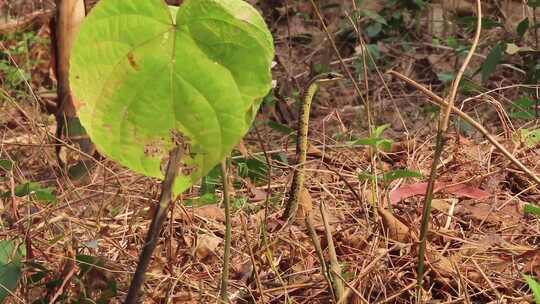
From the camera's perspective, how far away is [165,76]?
127 cm

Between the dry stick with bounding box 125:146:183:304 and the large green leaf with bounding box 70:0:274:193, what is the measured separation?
3 centimetres

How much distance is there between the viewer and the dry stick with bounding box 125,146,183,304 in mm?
1316

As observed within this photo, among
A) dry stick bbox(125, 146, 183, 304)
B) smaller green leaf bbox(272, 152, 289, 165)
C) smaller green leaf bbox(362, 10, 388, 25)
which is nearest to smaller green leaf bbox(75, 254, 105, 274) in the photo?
dry stick bbox(125, 146, 183, 304)

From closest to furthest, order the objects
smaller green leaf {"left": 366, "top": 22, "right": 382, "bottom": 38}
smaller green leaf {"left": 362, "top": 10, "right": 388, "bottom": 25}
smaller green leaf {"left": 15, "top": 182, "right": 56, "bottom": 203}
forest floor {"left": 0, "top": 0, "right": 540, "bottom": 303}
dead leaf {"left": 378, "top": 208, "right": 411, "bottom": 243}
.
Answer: forest floor {"left": 0, "top": 0, "right": 540, "bottom": 303} < dead leaf {"left": 378, "top": 208, "right": 411, "bottom": 243} < smaller green leaf {"left": 15, "top": 182, "right": 56, "bottom": 203} < smaller green leaf {"left": 362, "top": 10, "right": 388, "bottom": 25} < smaller green leaf {"left": 366, "top": 22, "right": 382, "bottom": 38}

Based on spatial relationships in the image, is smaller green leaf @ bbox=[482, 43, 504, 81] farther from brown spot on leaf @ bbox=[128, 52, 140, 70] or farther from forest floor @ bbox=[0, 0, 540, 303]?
brown spot on leaf @ bbox=[128, 52, 140, 70]

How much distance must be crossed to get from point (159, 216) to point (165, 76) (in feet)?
0.82

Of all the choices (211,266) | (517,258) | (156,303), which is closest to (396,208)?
(517,258)

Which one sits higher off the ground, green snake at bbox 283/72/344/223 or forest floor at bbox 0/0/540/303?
green snake at bbox 283/72/344/223

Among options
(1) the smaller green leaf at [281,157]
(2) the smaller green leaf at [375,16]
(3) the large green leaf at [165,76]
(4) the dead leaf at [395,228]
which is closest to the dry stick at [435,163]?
(4) the dead leaf at [395,228]

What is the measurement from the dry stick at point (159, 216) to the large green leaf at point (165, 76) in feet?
0.09

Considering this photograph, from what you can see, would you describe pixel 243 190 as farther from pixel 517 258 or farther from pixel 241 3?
pixel 241 3

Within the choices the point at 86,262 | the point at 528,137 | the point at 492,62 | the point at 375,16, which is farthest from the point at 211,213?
the point at 375,16

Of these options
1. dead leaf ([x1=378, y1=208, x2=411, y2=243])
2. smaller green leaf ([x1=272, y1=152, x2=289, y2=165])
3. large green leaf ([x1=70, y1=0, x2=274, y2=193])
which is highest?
large green leaf ([x1=70, y1=0, x2=274, y2=193])

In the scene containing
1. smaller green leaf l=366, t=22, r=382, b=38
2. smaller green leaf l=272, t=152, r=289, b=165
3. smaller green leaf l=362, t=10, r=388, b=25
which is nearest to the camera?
smaller green leaf l=272, t=152, r=289, b=165
